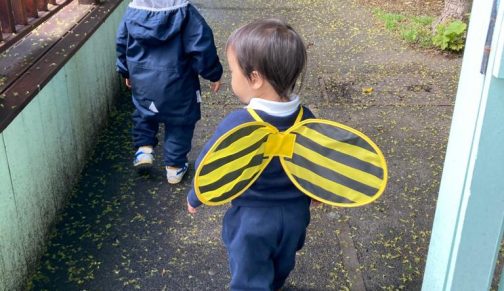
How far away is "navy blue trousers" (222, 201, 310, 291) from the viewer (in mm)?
→ 2322

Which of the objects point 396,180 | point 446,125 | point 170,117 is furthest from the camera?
point 446,125

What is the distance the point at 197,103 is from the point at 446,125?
2025 millimetres

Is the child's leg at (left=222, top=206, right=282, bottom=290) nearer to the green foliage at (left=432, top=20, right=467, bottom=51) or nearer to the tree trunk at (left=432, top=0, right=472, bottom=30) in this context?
the green foliage at (left=432, top=20, right=467, bottom=51)

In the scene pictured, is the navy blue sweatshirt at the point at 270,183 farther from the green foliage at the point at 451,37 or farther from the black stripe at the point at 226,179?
the green foliage at the point at 451,37

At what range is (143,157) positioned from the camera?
3814mm

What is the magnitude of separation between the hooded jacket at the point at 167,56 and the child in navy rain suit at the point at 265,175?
1.16m

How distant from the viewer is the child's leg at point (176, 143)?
373cm

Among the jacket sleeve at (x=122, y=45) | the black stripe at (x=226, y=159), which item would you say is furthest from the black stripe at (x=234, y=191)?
the jacket sleeve at (x=122, y=45)

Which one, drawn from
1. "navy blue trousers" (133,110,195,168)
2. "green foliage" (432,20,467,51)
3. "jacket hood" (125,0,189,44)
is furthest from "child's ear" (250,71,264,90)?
"green foliage" (432,20,467,51)

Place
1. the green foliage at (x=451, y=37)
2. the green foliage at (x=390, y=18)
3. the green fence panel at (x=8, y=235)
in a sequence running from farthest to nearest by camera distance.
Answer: the green foliage at (x=390, y=18), the green foliage at (x=451, y=37), the green fence panel at (x=8, y=235)

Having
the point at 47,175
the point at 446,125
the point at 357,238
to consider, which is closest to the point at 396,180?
the point at 357,238

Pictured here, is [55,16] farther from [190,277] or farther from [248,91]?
[248,91]

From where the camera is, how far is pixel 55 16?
4156mm

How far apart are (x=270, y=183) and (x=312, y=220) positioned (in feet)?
4.03
